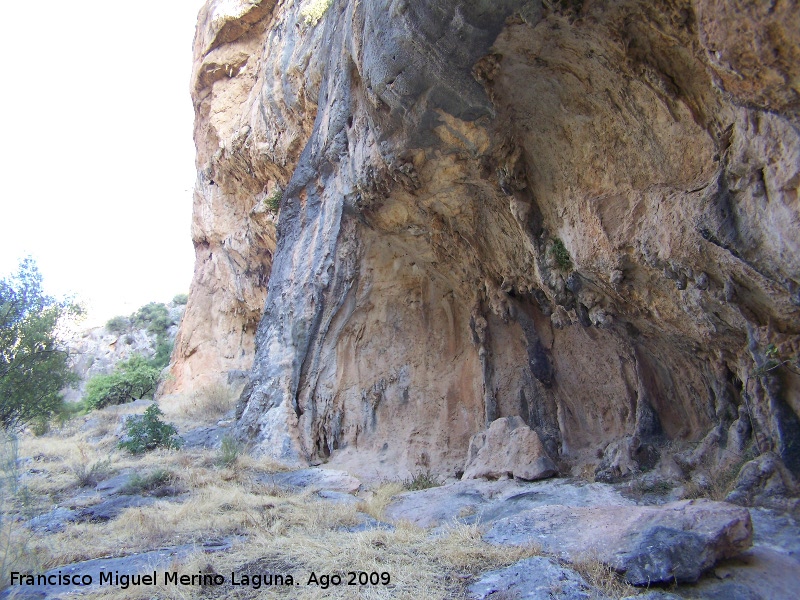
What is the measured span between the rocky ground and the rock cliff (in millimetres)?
1393

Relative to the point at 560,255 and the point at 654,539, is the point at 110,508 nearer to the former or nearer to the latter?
the point at 654,539

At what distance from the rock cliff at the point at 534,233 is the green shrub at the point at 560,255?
0.03 meters

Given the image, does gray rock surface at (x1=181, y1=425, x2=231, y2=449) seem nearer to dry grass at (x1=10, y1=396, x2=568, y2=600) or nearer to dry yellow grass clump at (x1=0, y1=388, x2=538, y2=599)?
dry yellow grass clump at (x1=0, y1=388, x2=538, y2=599)

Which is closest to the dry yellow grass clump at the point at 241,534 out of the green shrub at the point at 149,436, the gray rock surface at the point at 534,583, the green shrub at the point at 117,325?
the gray rock surface at the point at 534,583

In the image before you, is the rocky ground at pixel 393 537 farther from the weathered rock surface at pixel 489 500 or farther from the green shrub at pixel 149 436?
the green shrub at pixel 149 436

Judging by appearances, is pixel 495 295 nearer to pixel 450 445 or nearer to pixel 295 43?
pixel 450 445

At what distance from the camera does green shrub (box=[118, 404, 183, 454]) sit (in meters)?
10.6

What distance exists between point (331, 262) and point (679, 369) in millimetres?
6225

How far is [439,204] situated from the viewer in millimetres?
9133

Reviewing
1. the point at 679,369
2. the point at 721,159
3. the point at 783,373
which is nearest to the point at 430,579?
the point at 783,373

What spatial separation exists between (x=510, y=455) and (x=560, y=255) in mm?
2820

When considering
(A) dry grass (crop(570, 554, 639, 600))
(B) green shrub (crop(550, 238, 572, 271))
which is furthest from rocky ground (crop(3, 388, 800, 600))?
(B) green shrub (crop(550, 238, 572, 271))

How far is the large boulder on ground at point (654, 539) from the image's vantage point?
376cm

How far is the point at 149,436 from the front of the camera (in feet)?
35.5
